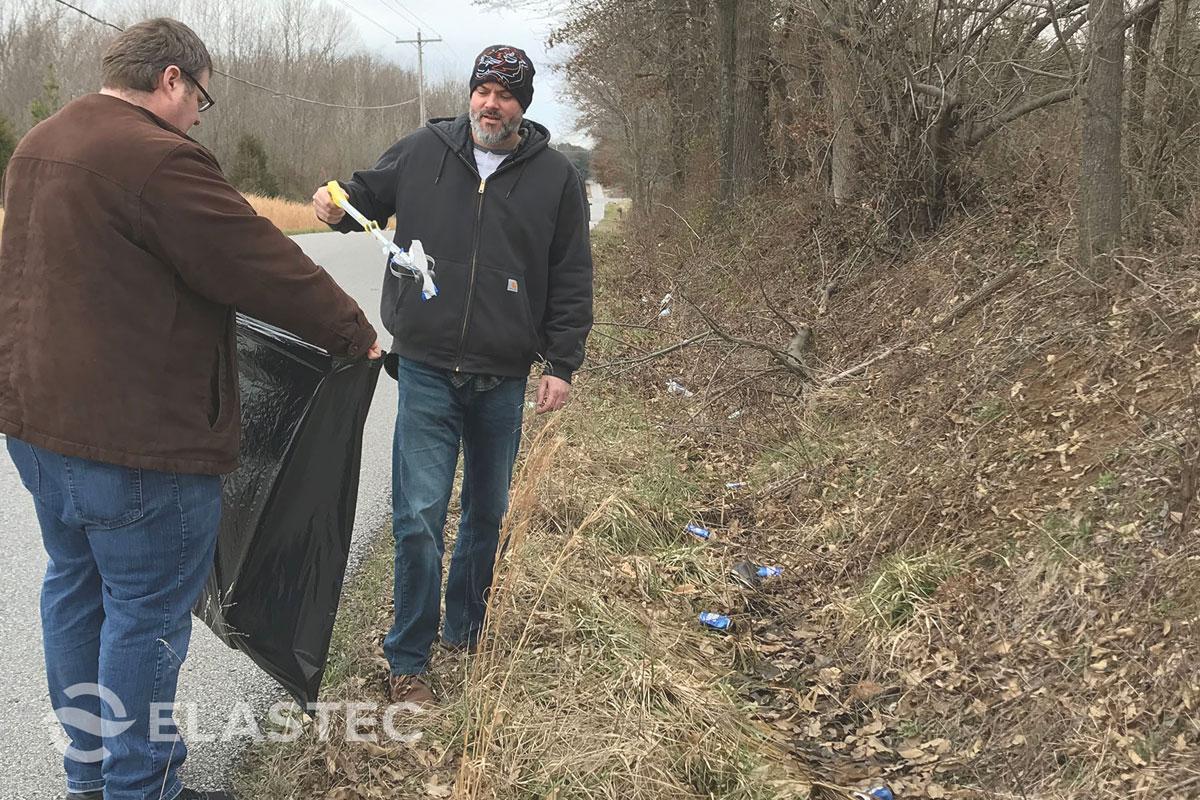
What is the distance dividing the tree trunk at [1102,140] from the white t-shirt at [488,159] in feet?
11.6

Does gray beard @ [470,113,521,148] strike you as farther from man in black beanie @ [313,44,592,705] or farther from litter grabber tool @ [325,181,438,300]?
litter grabber tool @ [325,181,438,300]

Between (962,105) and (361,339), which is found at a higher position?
(962,105)

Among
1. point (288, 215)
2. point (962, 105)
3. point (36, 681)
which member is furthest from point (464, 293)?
point (288, 215)

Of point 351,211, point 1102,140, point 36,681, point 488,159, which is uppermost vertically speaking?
point 1102,140

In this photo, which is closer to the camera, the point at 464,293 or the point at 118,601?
the point at 118,601

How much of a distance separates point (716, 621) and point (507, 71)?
7.78ft

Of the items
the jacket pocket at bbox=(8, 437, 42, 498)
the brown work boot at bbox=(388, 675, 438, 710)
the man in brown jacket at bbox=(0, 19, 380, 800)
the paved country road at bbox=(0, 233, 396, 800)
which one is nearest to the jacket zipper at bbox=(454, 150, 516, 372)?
the man in brown jacket at bbox=(0, 19, 380, 800)

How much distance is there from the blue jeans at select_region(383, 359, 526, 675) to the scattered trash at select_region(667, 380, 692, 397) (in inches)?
159

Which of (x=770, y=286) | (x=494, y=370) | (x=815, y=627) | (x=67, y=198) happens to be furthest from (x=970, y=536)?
(x=770, y=286)

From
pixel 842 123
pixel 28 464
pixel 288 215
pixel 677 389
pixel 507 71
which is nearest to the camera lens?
pixel 28 464

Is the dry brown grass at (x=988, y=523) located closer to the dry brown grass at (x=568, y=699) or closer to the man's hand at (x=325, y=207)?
the dry brown grass at (x=568, y=699)

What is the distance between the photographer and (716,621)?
400 centimetres

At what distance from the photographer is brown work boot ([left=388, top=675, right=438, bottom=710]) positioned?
3.16 meters

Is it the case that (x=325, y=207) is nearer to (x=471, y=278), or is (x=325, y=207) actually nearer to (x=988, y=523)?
(x=471, y=278)
